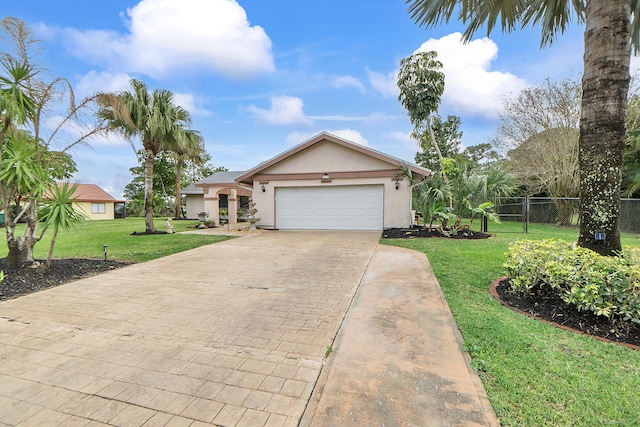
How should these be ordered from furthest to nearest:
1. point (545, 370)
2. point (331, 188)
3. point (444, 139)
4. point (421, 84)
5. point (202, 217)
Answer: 1. point (444, 139)
2. point (202, 217)
3. point (421, 84)
4. point (331, 188)
5. point (545, 370)

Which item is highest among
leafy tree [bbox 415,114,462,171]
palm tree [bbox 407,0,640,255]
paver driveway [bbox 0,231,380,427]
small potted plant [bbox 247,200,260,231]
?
leafy tree [bbox 415,114,462,171]

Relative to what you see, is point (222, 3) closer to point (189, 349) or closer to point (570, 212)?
point (189, 349)

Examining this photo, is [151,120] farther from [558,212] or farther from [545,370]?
[558,212]

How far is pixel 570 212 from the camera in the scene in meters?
16.3

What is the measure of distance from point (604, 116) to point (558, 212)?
16684 millimetres

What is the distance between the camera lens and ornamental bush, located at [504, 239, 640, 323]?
127 inches

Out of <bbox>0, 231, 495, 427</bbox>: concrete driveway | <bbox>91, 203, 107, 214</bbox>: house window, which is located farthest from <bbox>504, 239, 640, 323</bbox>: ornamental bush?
<bbox>91, 203, 107, 214</bbox>: house window

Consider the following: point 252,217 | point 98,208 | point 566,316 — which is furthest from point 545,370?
point 98,208

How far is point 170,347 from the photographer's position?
3025 millimetres

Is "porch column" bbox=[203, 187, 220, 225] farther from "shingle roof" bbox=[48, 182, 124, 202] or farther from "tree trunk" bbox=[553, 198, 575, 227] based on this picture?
"shingle roof" bbox=[48, 182, 124, 202]

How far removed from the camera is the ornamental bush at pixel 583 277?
3238mm

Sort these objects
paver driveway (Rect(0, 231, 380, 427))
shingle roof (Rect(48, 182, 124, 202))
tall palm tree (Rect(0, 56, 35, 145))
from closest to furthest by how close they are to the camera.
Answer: paver driveway (Rect(0, 231, 380, 427))
tall palm tree (Rect(0, 56, 35, 145))
shingle roof (Rect(48, 182, 124, 202))

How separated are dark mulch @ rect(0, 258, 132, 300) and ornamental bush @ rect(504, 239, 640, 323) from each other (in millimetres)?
8103

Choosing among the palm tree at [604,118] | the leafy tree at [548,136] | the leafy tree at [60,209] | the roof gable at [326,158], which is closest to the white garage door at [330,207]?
the roof gable at [326,158]
